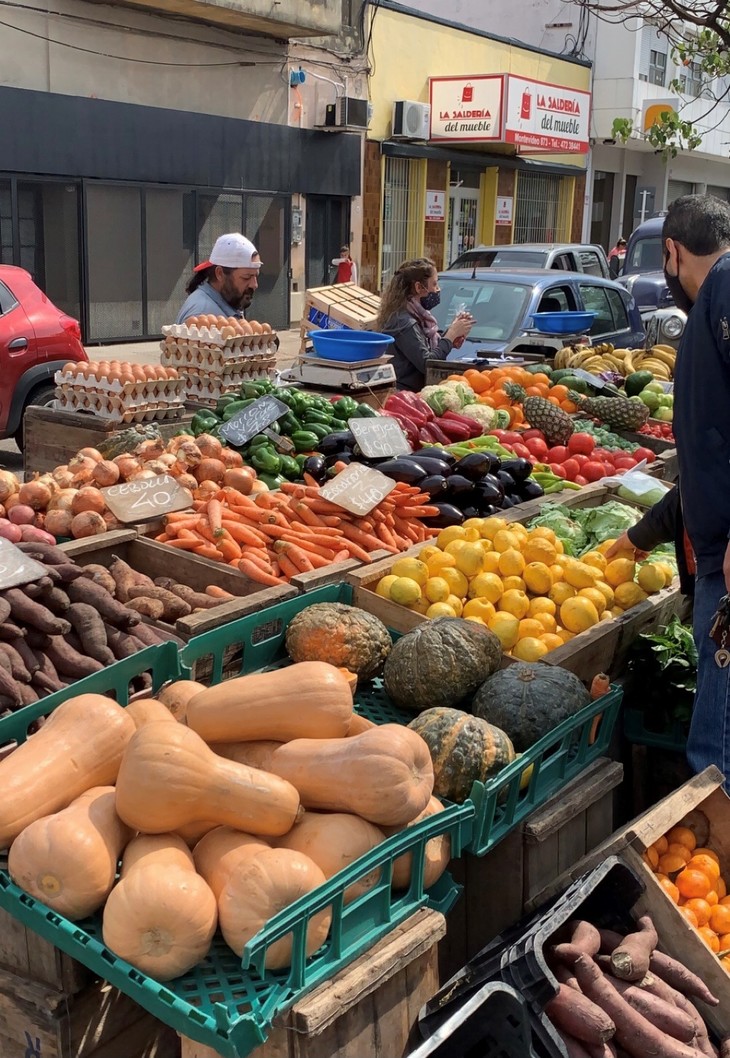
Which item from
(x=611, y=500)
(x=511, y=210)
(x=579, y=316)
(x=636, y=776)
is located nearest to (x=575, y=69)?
(x=511, y=210)

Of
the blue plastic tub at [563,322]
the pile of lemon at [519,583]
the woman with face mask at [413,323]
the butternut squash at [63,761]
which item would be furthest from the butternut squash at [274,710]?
the blue plastic tub at [563,322]

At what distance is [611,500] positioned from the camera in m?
5.82

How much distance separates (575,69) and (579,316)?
918 inches

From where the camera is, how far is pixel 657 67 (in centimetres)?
3181

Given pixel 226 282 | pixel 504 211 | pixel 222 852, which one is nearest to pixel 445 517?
pixel 222 852

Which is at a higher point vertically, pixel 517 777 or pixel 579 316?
pixel 579 316

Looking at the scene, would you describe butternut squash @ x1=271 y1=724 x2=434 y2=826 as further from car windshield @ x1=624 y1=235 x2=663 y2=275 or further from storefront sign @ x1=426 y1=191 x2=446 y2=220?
storefront sign @ x1=426 y1=191 x2=446 y2=220

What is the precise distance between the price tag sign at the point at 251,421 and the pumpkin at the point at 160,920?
3452mm

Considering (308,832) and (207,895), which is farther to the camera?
(308,832)

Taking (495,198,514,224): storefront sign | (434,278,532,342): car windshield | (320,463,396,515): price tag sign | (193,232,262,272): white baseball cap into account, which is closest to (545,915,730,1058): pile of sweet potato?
(320,463,396,515): price tag sign

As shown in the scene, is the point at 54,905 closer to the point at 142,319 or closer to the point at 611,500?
the point at 611,500

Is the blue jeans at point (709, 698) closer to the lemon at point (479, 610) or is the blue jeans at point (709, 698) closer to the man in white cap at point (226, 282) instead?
the lemon at point (479, 610)

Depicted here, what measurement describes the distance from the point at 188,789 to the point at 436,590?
183 cm

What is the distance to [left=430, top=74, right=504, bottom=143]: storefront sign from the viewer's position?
77.5 ft
